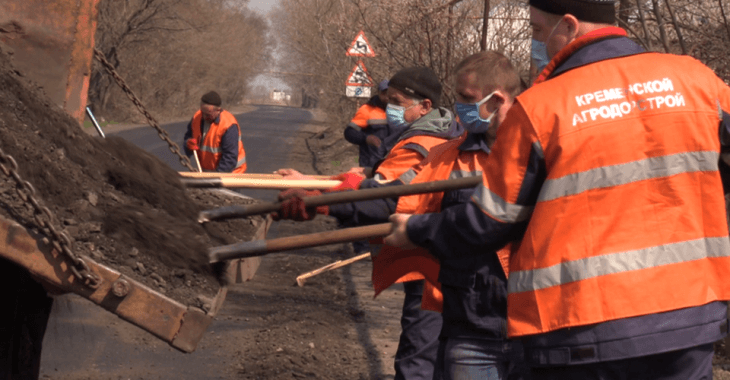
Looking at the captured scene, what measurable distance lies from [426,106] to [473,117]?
157 centimetres

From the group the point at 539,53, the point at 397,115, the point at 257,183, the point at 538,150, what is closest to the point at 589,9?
the point at 539,53

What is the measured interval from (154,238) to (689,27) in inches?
141

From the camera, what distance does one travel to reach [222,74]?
209 ft

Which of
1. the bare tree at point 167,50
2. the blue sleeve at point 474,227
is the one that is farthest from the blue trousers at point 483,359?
the bare tree at point 167,50

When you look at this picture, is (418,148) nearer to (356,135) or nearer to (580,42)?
(580,42)

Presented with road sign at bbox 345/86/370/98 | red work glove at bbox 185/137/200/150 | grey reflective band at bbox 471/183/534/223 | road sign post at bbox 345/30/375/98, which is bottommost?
red work glove at bbox 185/137/200/150

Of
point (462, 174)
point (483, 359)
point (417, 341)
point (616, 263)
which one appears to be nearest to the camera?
point (616, 263)

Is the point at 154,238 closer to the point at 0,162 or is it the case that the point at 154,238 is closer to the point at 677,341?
the point at 0,162

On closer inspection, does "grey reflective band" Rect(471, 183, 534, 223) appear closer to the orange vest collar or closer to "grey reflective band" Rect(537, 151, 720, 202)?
"grey reflective band" Rect(537, 151, 720, 202)

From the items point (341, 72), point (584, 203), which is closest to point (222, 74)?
point (341, 72)

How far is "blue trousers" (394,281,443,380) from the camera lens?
434 centimetres

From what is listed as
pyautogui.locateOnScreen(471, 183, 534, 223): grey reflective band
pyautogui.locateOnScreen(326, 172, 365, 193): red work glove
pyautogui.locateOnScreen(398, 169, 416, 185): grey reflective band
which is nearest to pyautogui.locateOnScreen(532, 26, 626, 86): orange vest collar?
pyautogui.locateOnScreen(471, 183, 534, 223): grey reflective band

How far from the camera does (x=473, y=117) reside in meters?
3.35

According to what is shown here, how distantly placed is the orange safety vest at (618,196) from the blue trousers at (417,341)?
2.00 metres
